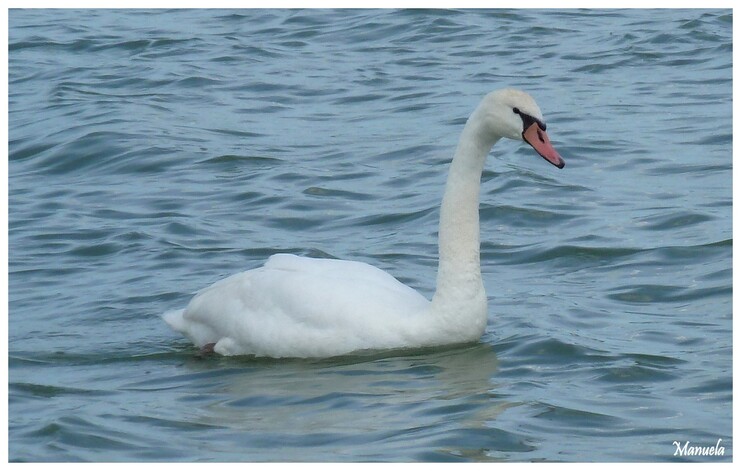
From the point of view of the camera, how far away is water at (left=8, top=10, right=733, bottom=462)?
7.11 m

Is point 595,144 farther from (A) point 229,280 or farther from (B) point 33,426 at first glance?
(B) point 33,426

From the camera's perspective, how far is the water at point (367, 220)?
711cm

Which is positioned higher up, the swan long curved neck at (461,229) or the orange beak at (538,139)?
the orange beak at (538,139)

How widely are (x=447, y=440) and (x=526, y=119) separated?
1.83 metres

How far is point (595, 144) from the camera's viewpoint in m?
13.1

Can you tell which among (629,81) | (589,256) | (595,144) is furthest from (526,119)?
(629,81)

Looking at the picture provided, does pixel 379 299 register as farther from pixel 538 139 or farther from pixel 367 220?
pixel 367 220

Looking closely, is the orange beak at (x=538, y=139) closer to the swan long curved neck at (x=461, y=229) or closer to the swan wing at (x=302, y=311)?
the swan long curved neck at (x=461, y=229)

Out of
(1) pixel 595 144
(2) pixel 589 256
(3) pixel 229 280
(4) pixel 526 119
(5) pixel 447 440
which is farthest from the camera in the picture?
(1) pixel 595 144

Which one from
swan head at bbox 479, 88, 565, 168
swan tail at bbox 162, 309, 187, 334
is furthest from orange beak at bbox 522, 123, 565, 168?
swan tail at bbox 162, 309, 187, 334

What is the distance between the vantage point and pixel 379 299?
8086 mm

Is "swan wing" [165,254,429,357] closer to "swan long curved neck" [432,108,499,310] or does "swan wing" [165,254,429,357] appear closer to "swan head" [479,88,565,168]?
"swan long curved neck" [432,108,499,310]

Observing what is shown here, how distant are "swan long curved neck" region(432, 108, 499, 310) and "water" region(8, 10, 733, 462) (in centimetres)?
34

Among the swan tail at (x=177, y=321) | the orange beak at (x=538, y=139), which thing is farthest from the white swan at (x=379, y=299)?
the swan tail at (x=177, y=321)
